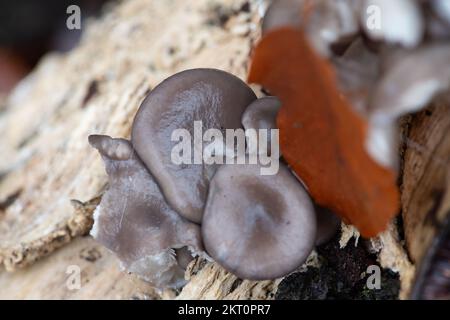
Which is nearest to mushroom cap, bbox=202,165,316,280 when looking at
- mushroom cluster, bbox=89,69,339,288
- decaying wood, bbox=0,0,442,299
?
mushroom cluster, bbox=89,69,339,288

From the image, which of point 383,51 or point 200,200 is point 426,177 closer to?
point 383,51

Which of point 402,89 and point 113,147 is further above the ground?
point 402,89

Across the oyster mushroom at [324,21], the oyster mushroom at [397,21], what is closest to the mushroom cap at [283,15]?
the oyster mushroom at [324,21]

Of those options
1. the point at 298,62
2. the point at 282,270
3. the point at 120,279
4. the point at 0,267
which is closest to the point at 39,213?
the point at 0,267

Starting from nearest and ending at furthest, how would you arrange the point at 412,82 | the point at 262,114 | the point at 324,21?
1. the point at 412,82
2. the point at 324,21
3. the point at 262,114

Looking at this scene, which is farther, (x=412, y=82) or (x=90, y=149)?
(x=90, y=149)

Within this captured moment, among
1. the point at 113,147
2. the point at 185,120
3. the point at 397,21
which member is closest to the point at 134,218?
the point at 113,147

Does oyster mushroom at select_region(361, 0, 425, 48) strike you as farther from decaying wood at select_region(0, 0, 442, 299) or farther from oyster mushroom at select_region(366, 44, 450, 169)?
decaying wood at select_region(0, 0, 442, 299)
